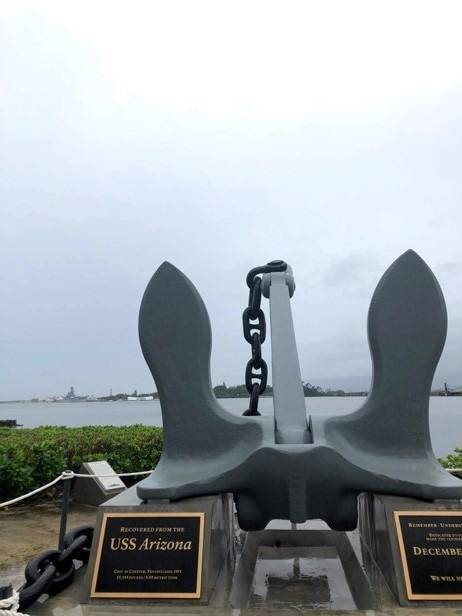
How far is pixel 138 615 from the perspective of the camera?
7.07 ft

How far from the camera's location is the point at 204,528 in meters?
2.38

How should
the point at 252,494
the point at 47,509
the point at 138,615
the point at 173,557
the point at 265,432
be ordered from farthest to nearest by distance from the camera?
the point at 47,509
the point at 265,432
the point at 252,494
the point at 173,557
the point at 138,615

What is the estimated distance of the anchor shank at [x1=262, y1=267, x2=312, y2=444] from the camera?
2.71m

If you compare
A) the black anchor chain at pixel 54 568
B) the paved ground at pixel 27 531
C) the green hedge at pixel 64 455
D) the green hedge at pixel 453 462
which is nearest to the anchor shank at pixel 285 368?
the black anchor chain at pixel 54 568

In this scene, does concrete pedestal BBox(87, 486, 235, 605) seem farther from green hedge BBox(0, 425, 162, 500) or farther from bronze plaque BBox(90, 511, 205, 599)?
green hedge BBox(0, 425, 162, 500)

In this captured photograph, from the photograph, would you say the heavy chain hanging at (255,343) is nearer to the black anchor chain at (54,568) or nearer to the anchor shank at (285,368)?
the anchor shank at (285,368)

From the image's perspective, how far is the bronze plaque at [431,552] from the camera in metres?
2.20

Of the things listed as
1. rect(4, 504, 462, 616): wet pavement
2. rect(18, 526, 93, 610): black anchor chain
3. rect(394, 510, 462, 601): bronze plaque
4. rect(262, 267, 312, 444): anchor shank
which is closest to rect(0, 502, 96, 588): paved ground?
rect(4, 504, 462, 616): wet pavement

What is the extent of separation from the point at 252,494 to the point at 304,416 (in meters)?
0.51

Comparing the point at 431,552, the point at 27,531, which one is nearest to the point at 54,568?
the point at 431,552

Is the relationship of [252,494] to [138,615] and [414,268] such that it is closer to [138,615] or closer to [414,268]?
[138,615]

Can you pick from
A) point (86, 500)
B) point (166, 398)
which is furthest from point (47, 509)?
point (166, 398)

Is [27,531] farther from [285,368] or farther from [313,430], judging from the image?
[313,430]

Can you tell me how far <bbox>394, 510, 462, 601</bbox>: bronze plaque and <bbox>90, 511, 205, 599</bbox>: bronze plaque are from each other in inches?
34.8
